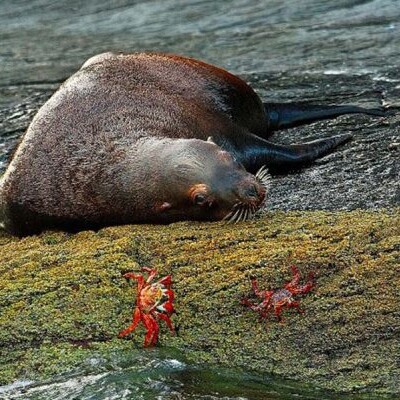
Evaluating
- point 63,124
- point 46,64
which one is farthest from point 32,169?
point 46,64

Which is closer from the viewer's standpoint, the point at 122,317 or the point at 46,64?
the point at 122,317

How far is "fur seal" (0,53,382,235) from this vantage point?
7.27 m

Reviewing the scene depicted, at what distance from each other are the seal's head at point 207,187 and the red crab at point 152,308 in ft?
3.85

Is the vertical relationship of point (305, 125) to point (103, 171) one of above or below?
below

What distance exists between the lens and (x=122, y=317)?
19.7 ft

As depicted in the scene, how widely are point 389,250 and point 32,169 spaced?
2650 millimetres

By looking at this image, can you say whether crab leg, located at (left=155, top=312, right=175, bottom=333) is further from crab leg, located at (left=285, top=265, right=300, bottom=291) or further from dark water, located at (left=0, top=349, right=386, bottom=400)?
crab leg, located at (left=285, top=265, right=300, bottom=291)

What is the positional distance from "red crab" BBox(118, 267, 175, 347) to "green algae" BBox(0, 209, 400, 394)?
0.05 metres

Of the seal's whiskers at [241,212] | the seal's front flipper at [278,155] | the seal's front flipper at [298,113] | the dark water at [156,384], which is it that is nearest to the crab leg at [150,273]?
the dark water at [156,384]

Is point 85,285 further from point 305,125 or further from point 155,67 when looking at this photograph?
point 305,125

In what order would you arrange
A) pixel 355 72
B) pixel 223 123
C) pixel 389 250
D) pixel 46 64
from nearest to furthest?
pixel 389 250
pixel 223 123
pixel 355 72
pixel 46 64

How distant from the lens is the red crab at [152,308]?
5.87 metres

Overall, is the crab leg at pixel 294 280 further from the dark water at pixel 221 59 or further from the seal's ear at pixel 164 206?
the seal's ear at pixel 164 206

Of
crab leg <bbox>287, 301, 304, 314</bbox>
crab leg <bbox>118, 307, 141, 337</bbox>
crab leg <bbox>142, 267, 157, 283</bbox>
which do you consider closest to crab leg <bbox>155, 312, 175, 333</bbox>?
crab leg <bbox>118, 307, 141, 337</bbox>
